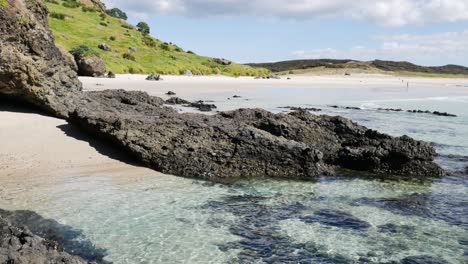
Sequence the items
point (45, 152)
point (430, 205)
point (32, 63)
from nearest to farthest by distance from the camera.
Answer: point (430, 205) → point (45, 152) → point (32, 63)

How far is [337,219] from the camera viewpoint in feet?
32.0

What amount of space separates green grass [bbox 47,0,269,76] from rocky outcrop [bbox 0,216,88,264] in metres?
43.6

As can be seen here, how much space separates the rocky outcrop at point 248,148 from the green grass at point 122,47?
35.8 metres

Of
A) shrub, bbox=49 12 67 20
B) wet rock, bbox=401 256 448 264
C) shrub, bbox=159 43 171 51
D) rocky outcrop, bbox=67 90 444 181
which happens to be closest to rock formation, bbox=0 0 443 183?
rocky outcrop, bbox=67 90 444 181

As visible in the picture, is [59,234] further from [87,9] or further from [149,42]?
[87,9]

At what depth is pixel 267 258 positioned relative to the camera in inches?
306

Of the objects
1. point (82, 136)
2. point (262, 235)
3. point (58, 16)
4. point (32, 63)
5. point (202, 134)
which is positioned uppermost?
point (58, 16)

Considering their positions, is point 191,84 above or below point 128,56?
below

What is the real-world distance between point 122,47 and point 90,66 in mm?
20437

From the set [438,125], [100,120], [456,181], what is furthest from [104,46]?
[456,181]

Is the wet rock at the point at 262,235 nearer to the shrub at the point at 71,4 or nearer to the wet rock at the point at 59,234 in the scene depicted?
the wet rock at the point at 59,234

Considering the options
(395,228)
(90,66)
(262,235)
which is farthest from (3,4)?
(90,66)

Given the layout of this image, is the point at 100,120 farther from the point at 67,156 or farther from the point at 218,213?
the point at 218,213

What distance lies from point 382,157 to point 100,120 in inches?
309
